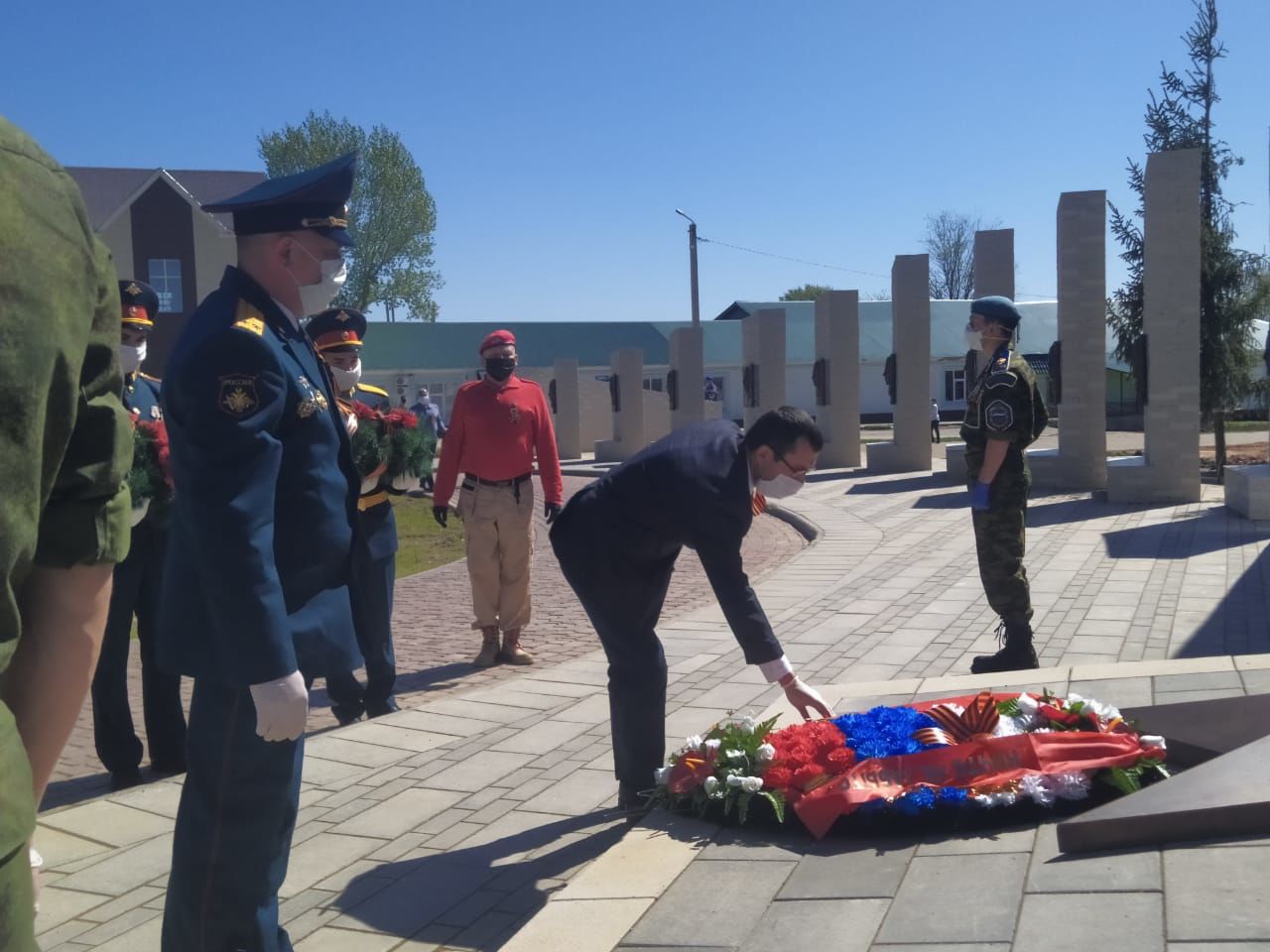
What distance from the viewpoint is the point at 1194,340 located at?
13.9 meters

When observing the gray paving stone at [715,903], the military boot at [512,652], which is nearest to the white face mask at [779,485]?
the gray paving stone at [715,903]

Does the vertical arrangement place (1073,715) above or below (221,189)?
below

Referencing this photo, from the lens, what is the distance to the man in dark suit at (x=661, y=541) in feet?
13.8

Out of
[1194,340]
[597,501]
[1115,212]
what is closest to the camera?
[597,501]

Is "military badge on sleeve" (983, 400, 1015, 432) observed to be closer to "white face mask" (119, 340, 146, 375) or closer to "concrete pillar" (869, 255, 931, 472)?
"white face mask" (119, 340, 146, 375)

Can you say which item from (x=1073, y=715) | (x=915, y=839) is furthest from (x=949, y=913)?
(x=1073, y=715)

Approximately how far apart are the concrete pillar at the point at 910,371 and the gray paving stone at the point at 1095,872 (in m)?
17.4

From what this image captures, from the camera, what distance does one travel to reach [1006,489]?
648cm

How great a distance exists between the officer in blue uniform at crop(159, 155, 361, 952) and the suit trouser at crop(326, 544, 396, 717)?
0.07 metres

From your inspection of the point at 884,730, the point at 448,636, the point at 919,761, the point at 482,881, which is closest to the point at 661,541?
the point at 884,730

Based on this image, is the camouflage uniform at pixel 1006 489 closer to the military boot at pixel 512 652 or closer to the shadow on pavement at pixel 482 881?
the shadow on pavement at pixel 482 881

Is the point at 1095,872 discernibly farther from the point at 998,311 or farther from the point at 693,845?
the point at 998,311

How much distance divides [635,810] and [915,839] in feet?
4.09

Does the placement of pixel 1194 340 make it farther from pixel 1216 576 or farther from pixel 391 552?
pixel 391 552
